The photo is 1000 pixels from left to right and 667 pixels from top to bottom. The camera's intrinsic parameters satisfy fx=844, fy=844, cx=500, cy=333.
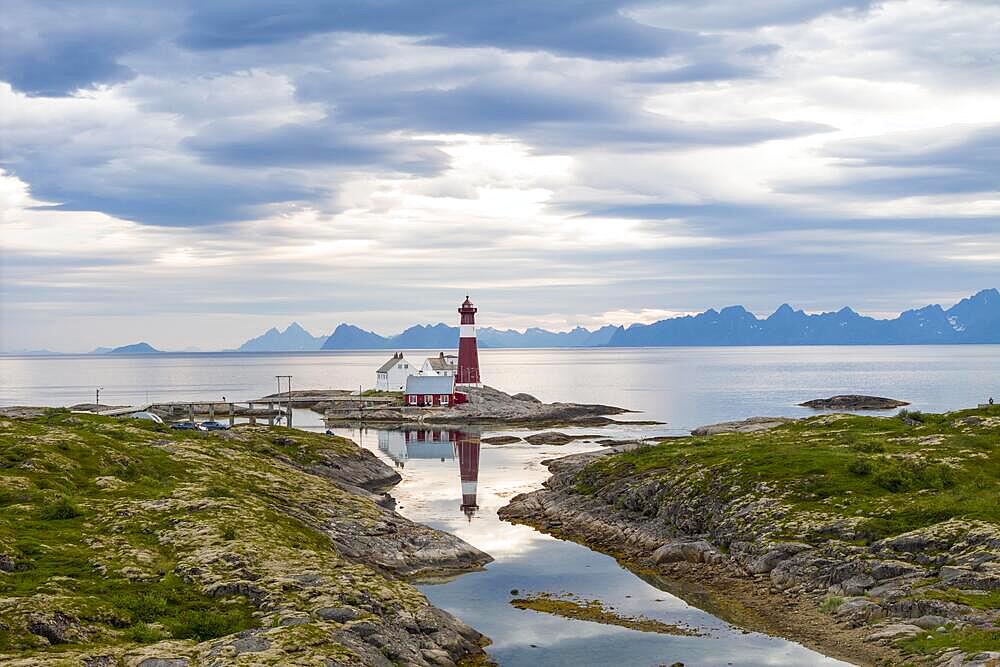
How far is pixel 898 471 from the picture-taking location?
1988 inches

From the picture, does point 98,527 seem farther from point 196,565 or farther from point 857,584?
point 857,584

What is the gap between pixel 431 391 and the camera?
159m

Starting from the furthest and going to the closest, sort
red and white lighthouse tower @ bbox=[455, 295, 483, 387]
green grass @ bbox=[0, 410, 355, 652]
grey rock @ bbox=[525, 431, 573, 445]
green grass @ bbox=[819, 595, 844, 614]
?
red and white lighthouse tower @ bbox=[455, 295, 483, 387], grey rock @ bbox=[525, 431, 573, 445], green grass @ bbox=[819, 595, 844, 614], green grass @ bbox=[0, 410, 355, 652]

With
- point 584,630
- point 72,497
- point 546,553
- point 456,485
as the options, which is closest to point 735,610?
point 584,630

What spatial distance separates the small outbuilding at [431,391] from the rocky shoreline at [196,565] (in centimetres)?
10070

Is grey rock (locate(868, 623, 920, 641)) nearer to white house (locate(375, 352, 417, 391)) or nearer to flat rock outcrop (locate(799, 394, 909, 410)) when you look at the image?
flat rock outcrop (locate(799, 394, 909, 410))

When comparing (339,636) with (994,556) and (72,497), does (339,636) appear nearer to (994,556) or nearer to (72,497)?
(72,497)

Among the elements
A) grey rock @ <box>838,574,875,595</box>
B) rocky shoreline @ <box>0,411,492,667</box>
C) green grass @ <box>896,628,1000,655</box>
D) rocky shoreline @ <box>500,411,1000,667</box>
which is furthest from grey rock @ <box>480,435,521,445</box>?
green grass @ <box>896,628,1000,655</box>

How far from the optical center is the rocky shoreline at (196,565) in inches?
1066

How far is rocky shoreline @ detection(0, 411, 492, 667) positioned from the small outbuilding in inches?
3965

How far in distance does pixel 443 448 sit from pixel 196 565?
77.5m

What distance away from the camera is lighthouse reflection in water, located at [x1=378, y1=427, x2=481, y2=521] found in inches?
3280

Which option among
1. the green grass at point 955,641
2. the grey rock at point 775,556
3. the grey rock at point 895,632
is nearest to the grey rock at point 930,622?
the grey rock at point 895,632

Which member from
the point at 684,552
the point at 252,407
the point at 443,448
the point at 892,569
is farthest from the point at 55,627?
the point at 252,407
